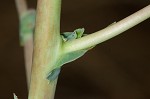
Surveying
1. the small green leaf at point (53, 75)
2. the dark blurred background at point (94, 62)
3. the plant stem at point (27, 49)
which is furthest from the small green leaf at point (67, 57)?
the dark blurred background at point (94, 62)

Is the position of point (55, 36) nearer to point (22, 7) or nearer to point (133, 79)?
point (22, 7)

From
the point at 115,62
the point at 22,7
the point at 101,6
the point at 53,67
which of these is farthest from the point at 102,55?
the point at 53,67

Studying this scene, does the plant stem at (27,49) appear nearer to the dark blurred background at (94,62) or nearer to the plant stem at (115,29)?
the plant stem at (115,29)

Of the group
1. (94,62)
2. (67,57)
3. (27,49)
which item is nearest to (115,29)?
(67,57)

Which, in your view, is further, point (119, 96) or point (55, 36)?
point (119, 96)

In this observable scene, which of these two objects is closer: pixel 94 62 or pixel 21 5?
pixel 21 5

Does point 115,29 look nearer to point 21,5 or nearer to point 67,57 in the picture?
point 67,57

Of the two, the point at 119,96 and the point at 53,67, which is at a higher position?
the point at 119,96
